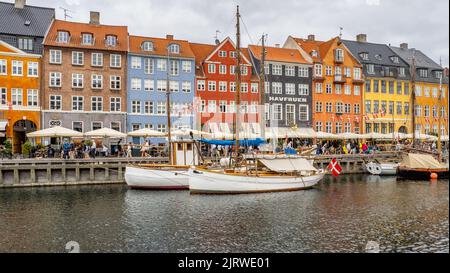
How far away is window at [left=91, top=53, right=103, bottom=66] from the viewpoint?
162 feet

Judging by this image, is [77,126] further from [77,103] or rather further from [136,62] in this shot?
[136,62]

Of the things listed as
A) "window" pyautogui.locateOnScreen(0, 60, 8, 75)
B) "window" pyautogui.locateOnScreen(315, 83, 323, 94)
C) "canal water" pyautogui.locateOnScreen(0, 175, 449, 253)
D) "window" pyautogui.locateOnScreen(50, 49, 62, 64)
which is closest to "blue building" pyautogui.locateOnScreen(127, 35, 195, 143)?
"window" pyautogui.locateOnScreen(50, 49, 62, 64)

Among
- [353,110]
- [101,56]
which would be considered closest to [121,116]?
[101,56]

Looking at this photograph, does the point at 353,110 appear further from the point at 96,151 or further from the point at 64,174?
the point at 64,174

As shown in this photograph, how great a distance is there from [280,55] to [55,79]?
96.6 feet

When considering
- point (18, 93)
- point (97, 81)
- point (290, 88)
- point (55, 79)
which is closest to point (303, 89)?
point (290, 88)

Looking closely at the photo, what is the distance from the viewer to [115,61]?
5062 centimetres

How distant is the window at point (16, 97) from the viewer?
45312 mm

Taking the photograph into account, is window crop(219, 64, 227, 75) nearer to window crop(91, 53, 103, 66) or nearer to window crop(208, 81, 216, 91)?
window crop(208, 81, 216, 91)

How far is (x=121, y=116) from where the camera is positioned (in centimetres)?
5041

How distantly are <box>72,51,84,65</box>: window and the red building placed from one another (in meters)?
13.9

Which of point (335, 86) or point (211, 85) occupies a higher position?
point (335, 86)
